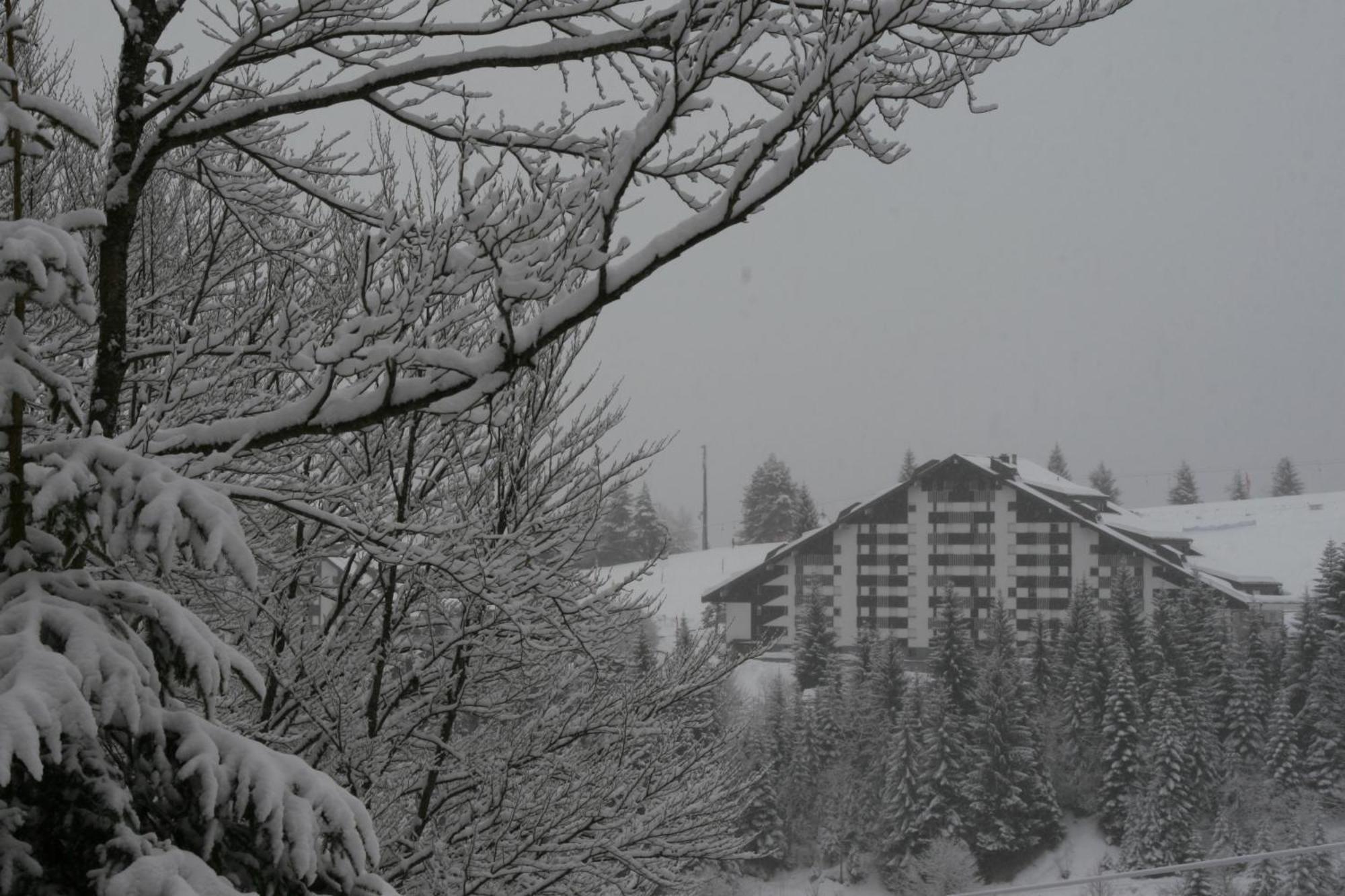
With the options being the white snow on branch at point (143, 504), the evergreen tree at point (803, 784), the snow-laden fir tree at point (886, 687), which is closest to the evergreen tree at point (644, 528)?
the snow-laden fir tree at point (886, 687)

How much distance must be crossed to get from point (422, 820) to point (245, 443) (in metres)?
3.87

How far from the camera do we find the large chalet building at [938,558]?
49.9 m

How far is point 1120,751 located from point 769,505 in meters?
40.7

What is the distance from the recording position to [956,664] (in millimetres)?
39188

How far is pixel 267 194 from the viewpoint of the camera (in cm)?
407

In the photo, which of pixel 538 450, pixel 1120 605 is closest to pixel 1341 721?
pixel 1120 605

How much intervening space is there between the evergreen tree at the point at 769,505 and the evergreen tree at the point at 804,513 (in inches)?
13.9

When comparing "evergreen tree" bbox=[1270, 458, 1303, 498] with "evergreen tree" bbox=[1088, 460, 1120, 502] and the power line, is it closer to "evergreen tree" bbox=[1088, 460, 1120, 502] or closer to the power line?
"evergreen tree" bbox=[1088, 460, 1120, 502]

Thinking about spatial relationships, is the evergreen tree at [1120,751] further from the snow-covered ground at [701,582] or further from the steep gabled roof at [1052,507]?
the snow-covered ground at [701,582]

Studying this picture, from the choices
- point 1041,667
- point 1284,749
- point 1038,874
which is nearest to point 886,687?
point 1041,667

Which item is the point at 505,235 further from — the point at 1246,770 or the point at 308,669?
the point at 1246,770

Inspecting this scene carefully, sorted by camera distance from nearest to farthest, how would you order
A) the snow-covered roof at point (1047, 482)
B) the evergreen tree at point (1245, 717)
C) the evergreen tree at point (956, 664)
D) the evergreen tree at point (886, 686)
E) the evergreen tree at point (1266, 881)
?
the evergreen tree at point (1266, 881) → the evergreen tree at point (1245, 717) → the evergreen tree at point (956, 664) → the evergreen tree at point (886, 686) → the snow-covered roof at point (1047, 482)

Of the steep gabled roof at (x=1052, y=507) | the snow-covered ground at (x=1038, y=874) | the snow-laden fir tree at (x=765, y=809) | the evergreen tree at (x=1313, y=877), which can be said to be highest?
the steep gabled roof at (x=1052, y=507)

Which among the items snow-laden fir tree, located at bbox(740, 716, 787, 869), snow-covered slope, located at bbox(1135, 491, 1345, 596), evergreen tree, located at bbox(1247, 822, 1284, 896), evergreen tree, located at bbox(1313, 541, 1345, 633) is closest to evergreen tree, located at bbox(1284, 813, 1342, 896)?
evergreen tree, located at bbox(1247, 822, 1284, 896)
